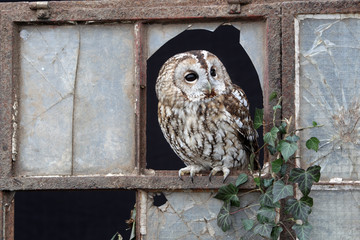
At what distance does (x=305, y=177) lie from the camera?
3049 millimetres

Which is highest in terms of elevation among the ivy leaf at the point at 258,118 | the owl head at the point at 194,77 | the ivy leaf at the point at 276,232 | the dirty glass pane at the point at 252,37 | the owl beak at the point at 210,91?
the dirty glass pane at the point at 252,37

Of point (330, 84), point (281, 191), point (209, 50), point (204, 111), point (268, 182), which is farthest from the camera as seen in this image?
point (209, 50)

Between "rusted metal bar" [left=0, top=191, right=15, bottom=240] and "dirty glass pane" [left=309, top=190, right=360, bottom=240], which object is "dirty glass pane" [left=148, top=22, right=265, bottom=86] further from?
"rusted metal bar" [left=0, top=191, right=15, bottom=240]

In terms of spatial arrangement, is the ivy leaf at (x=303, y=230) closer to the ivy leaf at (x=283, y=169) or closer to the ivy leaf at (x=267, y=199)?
the ivy leaf at (x=267, y=199)

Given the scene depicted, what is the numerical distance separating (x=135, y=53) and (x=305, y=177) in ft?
3.25

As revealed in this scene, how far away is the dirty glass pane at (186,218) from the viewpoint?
129 inches

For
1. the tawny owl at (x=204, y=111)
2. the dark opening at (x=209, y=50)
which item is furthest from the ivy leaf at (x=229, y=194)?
the dark opening at (x=209, y=50)

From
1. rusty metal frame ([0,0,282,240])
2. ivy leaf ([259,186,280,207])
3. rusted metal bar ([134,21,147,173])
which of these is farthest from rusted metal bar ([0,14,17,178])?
ivy leaf ([259,186,280,207])

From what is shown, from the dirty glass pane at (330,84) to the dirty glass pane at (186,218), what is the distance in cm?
49

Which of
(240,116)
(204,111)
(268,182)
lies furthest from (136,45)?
(268,182)

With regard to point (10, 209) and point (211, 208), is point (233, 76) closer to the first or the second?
point (211, 208)

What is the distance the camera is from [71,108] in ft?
11.1

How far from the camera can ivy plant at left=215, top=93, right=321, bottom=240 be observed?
3.04 m

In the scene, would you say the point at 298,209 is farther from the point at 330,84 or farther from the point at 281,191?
the point at 330,84
